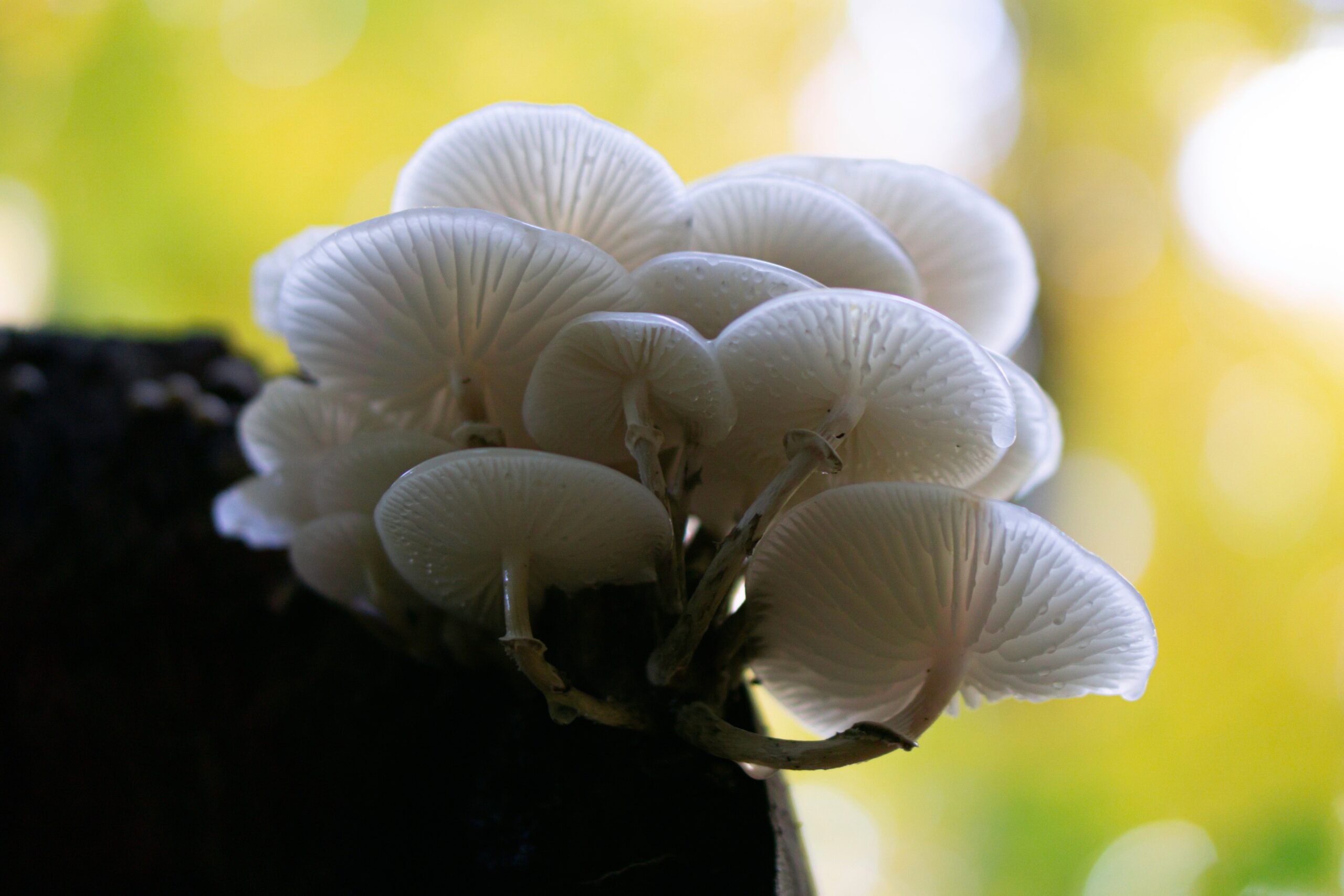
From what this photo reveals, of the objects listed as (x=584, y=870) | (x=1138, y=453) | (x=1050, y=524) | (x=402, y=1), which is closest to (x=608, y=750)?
(x=584, y=870)

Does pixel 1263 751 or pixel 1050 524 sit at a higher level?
pixel 1050 524

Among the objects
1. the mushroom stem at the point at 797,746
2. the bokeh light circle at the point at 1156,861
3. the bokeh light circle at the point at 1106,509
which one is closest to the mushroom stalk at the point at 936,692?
the mushroom stem at the point at 797,746

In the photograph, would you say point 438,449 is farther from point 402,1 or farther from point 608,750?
point 402,1

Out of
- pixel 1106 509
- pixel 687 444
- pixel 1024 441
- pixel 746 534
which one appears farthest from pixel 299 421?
pixel 1106 509

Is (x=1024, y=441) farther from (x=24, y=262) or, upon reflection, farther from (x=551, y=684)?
(x=24, y=262)

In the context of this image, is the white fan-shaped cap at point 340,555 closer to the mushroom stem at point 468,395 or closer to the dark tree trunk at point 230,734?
the dark tree trunk at point 230,734

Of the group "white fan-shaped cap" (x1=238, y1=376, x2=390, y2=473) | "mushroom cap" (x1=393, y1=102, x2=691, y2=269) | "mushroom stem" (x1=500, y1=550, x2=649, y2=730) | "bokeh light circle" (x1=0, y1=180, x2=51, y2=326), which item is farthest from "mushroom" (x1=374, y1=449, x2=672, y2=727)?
"bokeh light circle" (x1=0, y1=180, x2=51, y2=326)
